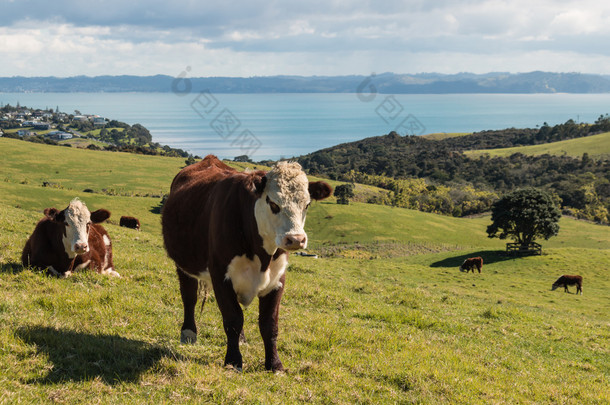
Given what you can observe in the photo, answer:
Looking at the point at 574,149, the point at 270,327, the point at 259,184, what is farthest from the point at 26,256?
the point at 574,149

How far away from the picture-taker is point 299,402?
210 inches

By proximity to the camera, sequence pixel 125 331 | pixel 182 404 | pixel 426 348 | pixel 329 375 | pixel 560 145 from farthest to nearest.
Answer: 1. pixel 560 145
2. pixel 426 348
3. pixel 125 331
4. pixel 329 375
5. pixel 182 404

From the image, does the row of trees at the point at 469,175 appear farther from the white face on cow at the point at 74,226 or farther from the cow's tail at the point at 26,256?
the cow's tail at the point at 26,256

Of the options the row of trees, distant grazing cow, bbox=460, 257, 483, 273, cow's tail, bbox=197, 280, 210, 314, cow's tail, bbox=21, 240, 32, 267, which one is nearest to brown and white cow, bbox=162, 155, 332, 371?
cow's tail, bbox=197, 280, 210, 314

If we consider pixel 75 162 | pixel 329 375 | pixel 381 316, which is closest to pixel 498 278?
pixel 381 316

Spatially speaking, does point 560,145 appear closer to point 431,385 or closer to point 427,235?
point 427,235

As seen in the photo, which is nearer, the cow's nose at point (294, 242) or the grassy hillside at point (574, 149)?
the cow's nose at point (294, 242)

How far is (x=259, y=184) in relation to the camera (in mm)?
5527

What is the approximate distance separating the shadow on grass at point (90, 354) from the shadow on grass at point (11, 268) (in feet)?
14.1

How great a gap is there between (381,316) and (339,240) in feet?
168

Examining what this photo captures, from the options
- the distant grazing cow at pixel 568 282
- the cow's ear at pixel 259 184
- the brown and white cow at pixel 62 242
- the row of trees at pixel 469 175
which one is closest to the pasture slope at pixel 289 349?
the brown and white cow at pixel 62 242

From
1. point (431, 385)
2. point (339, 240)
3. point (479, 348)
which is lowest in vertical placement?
point (339, 240)

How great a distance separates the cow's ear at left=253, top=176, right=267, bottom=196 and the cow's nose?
26.7 inches

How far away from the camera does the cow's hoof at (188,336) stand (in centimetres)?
711
